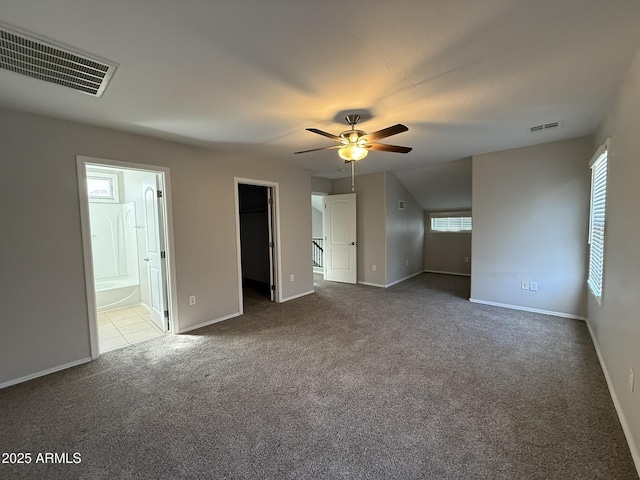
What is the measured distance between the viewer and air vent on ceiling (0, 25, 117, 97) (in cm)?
152

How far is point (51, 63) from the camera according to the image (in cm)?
172

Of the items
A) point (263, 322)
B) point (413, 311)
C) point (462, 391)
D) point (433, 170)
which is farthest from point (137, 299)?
point (433, 170)

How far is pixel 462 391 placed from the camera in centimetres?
223

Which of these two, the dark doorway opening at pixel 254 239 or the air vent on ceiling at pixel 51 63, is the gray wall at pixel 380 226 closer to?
the dark doorway opening at pixel 254 239

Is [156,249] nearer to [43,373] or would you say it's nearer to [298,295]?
[43,373]

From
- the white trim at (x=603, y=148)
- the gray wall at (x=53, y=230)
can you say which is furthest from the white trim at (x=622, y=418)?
the gray wall at (x=53, y=230)

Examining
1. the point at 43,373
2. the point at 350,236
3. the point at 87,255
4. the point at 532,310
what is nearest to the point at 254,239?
the point at 350,236

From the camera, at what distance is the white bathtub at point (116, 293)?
4449mm

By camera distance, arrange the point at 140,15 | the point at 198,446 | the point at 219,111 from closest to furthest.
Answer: the point at 140,15 → the point at 198,446 → the point at 219,111

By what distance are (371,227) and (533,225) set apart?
277cm

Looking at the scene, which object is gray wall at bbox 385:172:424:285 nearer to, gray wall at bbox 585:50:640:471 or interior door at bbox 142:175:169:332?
gray wall at bbox 585:50:640:471

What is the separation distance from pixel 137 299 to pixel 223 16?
490 cm

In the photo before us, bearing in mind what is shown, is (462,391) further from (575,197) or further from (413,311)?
(575,197)

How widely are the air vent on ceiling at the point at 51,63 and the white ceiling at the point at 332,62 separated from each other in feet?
0.29
